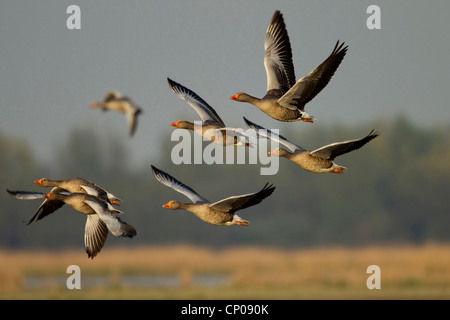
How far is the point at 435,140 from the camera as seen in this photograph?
3262 centimetres

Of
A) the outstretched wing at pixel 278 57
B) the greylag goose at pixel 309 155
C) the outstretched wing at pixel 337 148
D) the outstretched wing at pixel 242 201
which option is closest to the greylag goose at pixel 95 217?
the outstretched wing at pixel 242 201

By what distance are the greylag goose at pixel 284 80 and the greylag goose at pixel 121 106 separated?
1847mm

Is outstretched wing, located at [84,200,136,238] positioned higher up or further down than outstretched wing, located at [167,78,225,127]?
further down

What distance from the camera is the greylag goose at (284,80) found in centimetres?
978

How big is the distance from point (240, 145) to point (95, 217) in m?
2.10

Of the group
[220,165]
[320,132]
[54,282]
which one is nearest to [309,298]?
[54,282]

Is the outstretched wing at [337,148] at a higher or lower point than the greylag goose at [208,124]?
lower

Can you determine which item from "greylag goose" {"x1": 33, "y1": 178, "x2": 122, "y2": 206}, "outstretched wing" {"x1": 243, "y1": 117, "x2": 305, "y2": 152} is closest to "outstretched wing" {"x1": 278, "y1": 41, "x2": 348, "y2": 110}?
"outstretched wing" {"x1": 243, "y1": 117, "x2": 305, "y2": 152}

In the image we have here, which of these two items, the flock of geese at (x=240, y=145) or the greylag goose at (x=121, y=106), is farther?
the greylag goose at (x=121, y=106)

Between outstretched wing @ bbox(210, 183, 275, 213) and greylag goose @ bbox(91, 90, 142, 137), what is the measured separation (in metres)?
3.20

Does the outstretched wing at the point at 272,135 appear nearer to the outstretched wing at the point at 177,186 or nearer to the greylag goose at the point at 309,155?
the greylag goose at the point at 309,155

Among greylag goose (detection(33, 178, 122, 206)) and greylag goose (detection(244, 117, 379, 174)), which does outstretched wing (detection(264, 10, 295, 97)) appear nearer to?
greylag goose (detection(244, 117, 379, 174))

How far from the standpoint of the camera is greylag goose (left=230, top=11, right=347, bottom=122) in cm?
978

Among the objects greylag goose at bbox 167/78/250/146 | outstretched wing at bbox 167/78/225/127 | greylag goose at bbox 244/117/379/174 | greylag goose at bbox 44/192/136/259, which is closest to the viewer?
greylag goose at bbox 44/192/136/259
